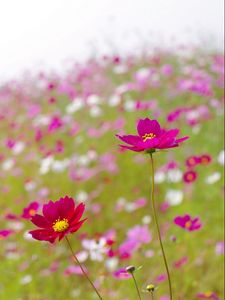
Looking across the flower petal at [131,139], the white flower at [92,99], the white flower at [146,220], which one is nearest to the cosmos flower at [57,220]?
the flower petal at [131,139]

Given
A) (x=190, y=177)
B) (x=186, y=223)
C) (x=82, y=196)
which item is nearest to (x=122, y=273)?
(x=186, y=223)

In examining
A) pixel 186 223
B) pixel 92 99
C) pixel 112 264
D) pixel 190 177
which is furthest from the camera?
pixel 92 99

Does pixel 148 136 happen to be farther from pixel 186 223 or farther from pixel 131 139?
pixel 186 223

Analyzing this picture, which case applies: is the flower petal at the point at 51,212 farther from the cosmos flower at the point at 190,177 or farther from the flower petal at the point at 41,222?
the cosmos flower at the point at 190,177

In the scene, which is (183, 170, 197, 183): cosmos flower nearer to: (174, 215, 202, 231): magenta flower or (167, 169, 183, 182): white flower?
(174, 215, 202, 231): magenta flower

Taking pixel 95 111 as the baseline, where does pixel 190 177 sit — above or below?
below

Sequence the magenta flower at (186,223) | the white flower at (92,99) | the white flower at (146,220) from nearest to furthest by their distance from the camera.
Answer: the magenta flower at (186,223)
the white flower at (146,220)
the white flower at (92,99)
